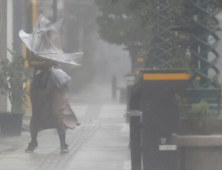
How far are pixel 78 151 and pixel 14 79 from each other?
12.5 feet

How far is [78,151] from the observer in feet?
51.7

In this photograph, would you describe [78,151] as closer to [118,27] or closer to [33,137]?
[33,137]

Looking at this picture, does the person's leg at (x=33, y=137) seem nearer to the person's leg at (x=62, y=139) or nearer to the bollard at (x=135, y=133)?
the person's leg at (x=62, y=139)

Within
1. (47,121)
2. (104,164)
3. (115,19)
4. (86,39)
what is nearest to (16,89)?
(47,121)

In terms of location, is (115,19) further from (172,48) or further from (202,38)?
(202,38)

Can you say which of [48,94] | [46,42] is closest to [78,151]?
[48,94]

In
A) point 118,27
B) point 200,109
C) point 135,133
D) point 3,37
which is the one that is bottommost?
point 135,133

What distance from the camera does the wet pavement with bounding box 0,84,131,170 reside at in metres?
13.4

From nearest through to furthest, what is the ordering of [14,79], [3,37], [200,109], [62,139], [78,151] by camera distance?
[200,109], [62,139], [78,151], [14,79], [3,37]

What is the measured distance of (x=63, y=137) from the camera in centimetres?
1552

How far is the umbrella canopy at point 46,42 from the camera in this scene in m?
15.7

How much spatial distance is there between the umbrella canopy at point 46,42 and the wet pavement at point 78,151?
1.77 meters

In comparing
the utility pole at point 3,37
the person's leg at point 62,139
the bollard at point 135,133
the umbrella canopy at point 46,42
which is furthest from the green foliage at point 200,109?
the utility pole at point 3,37

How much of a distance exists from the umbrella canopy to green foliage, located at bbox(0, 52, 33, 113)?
2759mm
